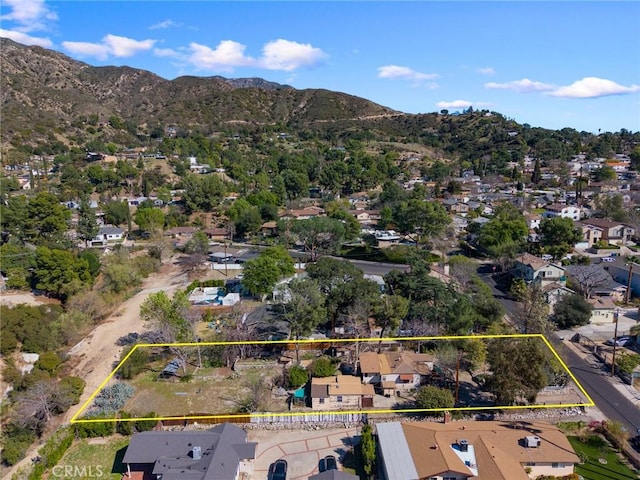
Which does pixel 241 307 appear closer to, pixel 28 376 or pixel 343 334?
pixel 343 334

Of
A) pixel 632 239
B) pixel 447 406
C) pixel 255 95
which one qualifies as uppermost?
pixel 255 95

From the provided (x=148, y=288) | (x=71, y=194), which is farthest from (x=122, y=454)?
(x=71, y=194)

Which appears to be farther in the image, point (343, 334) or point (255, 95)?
point (255, 95)

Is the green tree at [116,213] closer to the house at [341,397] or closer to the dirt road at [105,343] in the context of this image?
the dirt road at [105,343]

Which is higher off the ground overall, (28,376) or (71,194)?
(71,194)

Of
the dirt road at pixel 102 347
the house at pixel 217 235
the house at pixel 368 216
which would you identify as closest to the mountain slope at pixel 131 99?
the house at pixel 217 235

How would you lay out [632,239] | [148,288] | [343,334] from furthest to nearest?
[632,239] < [148,288] < [343,334]
